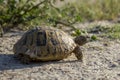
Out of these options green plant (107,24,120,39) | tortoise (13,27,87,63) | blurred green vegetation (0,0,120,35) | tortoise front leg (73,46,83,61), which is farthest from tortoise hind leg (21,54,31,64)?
green plant (107,24,120,39)

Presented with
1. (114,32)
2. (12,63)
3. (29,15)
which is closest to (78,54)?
(12,63)

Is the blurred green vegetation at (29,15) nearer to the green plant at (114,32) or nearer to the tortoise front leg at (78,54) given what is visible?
the green plant at (114,32)

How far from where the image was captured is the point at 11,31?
852cm

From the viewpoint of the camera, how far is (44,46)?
20.0ft

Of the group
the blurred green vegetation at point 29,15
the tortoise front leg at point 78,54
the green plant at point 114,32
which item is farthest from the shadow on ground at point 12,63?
the green plant at point 114,32

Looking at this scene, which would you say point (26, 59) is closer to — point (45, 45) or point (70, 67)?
point (45, 45)

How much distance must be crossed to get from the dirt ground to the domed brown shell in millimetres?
138

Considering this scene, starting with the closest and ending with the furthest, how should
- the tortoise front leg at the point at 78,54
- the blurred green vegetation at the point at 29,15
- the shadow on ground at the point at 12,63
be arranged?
the shadow on ground at the point at 12,63, the tortoise front leg at the point at 78,54, the blurred green vegetation at the point at 29,15

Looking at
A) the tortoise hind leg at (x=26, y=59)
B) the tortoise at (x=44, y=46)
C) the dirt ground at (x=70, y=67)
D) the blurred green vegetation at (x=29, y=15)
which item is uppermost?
the blurred green vegetation at (x=29, y=15)

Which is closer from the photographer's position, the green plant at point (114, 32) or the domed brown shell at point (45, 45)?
the domed brown shell at point (45, 45)

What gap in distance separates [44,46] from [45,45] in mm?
25

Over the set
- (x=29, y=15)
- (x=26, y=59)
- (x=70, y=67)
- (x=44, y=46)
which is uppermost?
(x=29, y=15)

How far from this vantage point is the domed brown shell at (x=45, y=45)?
606cm

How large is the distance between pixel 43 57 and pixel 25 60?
258mm
